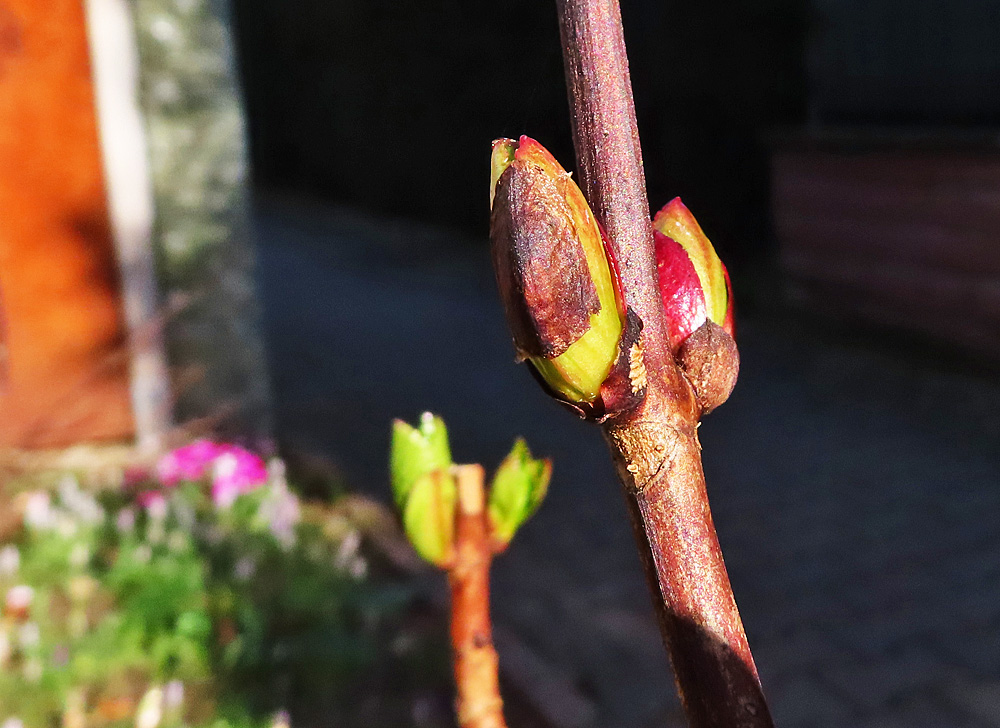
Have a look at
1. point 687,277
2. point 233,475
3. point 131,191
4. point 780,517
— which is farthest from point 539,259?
point 131,191

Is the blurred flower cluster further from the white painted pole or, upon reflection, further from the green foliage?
the green foliage

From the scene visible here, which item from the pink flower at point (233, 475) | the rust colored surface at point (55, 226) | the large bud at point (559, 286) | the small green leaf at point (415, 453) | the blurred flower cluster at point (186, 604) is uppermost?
the rust colored surface at point (55, 226)

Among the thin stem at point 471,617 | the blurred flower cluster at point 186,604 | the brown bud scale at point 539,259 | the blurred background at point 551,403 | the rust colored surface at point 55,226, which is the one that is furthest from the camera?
the rust colored surface at point 55,226

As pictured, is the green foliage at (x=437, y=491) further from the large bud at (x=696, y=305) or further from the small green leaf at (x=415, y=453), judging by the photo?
the large bud at (x=696, y=305)

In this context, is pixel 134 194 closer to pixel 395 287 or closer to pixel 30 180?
pixel 30 180

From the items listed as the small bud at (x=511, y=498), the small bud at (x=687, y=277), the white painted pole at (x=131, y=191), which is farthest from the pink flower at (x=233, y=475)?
the small bud at (x=687, y=277)

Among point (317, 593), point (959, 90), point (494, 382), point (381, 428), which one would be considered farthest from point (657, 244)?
point (959, 90)

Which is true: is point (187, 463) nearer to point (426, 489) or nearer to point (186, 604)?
point (186, 604)
